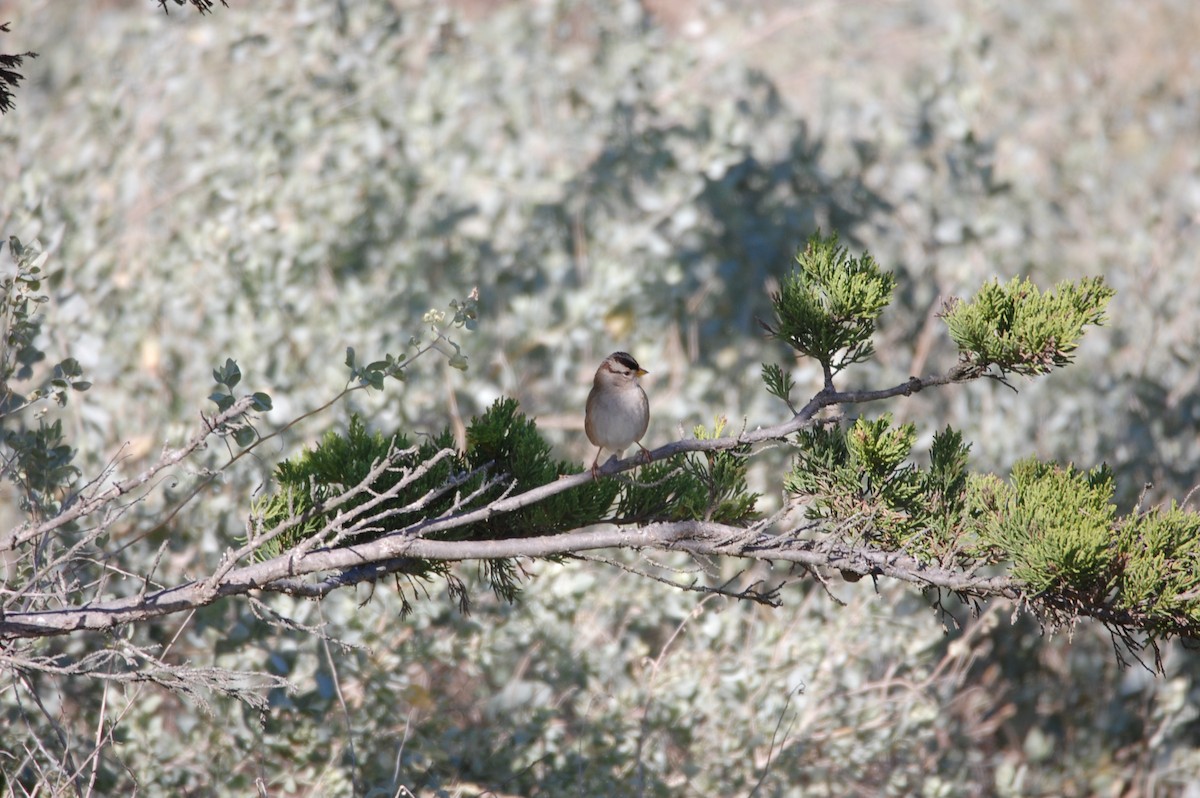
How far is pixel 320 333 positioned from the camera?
4883 millimetres

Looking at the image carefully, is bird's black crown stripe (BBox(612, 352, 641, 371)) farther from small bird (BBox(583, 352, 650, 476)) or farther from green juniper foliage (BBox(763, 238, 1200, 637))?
green juniper foliage (BBox(763, 238, 1200, 637))

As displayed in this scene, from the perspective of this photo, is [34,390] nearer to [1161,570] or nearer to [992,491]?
[992,491]

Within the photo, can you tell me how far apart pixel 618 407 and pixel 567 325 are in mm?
1723

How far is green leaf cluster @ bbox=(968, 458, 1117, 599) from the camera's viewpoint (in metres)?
2.07

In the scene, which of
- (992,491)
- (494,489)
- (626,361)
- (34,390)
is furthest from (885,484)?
(34,390)

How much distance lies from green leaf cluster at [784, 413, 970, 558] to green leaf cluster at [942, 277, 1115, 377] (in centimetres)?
23

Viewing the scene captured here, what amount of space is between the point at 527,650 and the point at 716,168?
2.25 metres

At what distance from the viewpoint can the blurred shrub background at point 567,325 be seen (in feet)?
12.9

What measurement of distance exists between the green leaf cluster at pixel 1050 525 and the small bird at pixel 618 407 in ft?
3.95

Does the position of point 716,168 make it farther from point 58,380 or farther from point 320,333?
point 58,380

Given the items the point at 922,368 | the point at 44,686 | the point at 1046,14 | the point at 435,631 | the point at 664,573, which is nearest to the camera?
the point at 44,686

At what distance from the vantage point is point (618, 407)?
3408 mm

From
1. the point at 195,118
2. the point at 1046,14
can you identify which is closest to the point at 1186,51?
the point at 1046,14

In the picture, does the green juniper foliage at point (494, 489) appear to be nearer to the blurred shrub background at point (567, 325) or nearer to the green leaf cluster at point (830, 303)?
the green leaf cluster at point (830, 303)
